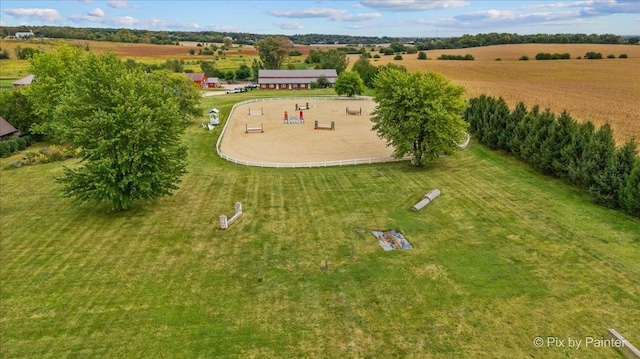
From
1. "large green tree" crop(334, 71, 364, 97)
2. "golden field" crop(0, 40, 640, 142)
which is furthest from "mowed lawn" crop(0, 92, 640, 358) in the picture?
"large green tree" crop(334, 71, 364, 97)

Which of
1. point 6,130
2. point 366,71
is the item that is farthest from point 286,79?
point 6,130

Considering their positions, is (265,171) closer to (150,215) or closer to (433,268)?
(150,215)

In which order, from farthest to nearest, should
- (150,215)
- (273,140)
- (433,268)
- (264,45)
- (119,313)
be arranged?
(264,45), (273,140), (150,215), (433,268), (119,313)

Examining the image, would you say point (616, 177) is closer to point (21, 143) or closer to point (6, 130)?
point (21, 143)

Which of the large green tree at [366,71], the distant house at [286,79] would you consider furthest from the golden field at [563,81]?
the distant house at [286,79]

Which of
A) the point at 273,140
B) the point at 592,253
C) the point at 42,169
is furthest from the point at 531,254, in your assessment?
the point at 42,169

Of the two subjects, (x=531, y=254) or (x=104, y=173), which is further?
(x=104, y=173)

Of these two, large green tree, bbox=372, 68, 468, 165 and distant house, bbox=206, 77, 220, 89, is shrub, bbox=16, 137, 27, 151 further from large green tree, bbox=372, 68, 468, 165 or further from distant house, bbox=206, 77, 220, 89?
distant house, bbox=206, 77, 220, 89
